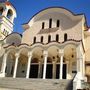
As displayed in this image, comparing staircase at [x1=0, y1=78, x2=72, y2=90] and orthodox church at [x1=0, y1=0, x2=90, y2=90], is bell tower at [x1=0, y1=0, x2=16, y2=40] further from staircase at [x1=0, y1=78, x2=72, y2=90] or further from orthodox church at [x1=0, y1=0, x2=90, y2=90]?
staircase at [x1=0, y1=78, x2=72, y2=90]

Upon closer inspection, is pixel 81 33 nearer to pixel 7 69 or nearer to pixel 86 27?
pixel 86 27

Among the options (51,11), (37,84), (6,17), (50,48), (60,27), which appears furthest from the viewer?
(6,17)

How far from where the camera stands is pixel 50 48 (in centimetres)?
1970

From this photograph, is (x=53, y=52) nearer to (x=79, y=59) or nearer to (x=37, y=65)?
(x=37, y=65)

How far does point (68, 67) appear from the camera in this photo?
20.5m

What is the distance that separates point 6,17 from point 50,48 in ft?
54.6

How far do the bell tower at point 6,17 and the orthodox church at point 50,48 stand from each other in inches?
312

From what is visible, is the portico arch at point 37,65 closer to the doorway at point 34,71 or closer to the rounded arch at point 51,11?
the doorway at point 34,71

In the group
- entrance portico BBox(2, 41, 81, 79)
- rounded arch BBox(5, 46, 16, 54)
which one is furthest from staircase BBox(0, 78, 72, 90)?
rounded arch BBox(5, 46, 16, 54)

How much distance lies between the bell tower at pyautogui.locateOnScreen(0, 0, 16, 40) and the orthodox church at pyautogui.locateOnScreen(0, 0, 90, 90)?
26.0ft

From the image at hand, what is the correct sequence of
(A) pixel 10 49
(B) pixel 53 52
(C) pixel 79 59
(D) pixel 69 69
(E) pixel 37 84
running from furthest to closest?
1. (A) pixel 10 49
2. (B) pixel 53 52
3. (D) pixel 69 69
4. (C) pixel 79 59
5. (E) pixel 37 84

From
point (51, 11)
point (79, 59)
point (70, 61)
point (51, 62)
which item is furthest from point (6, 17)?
point (79, 59)

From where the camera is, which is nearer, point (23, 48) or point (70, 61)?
point (70, 61)

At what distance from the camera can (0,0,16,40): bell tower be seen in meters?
32.2
